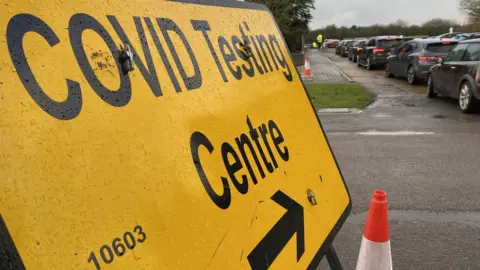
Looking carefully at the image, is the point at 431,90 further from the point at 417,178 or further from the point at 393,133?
the point at 417,178

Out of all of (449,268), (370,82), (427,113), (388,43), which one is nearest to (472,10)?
(388,43)

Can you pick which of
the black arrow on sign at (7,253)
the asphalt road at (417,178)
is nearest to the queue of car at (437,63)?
the asphalt road at (417,178)

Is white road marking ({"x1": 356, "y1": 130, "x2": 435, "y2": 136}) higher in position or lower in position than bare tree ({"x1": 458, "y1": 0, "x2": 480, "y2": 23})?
higher

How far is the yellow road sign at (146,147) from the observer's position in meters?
0.91

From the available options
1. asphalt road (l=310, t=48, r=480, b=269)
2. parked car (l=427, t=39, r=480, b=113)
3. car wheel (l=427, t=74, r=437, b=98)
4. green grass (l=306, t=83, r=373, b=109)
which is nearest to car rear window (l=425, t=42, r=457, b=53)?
green grass (l=306, t=83, r=373, b=109)

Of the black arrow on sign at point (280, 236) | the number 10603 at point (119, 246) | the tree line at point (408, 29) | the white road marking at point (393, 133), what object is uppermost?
the number 10603 at point (119, 246)

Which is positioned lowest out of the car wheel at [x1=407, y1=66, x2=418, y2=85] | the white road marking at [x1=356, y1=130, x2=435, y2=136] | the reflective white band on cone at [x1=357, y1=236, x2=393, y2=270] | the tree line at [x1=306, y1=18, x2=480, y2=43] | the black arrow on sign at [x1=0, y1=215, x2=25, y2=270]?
the tree line at [x1=306, y1=18, x2=480, y2=43]

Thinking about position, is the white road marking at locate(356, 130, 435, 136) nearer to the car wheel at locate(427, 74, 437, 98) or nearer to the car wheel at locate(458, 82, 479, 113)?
the car wheel at locate(458, 82, 479, 113)

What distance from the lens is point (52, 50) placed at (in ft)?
3.32

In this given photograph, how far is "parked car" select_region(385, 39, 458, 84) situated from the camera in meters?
13.9

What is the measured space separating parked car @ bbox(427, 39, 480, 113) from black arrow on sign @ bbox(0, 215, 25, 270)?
30.2 ft

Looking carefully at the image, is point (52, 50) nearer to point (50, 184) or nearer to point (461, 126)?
point (50, 184)

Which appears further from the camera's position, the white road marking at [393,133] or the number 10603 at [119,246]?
the white road marking at [393,133]

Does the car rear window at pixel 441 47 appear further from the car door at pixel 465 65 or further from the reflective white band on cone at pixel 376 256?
the reflective white band on cone at pixel 376 256
